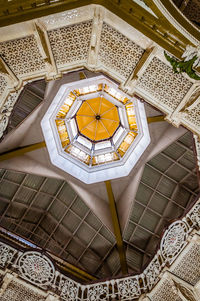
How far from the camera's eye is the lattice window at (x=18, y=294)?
8367mm

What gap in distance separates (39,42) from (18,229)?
9.73 m

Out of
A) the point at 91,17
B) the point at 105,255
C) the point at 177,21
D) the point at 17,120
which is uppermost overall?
the point at 177,21

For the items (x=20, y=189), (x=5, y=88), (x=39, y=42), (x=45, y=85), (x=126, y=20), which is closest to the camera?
(x=126, y=20)

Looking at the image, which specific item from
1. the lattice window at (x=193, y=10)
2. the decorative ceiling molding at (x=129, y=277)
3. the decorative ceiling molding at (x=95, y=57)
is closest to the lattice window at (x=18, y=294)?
the decorative ceiling molding at (x=129, y=277)

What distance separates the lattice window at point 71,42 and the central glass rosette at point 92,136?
554cm

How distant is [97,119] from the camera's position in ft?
50.6

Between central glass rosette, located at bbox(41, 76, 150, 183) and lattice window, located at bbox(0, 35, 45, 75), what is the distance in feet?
18.2

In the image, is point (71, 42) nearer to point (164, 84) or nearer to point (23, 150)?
point (164, 84)

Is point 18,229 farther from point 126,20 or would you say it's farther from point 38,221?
point 126,20

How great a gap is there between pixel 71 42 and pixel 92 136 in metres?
8.86

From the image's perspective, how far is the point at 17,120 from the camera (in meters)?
12.4

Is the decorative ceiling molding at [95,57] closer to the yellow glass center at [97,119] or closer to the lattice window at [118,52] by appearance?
the lattice window at [118,52]

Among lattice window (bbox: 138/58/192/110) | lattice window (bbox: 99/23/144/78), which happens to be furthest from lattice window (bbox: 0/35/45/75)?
lattice window (bbox: 138/58/192/110)

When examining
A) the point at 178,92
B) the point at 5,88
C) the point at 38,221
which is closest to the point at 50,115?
the point at 38,221
